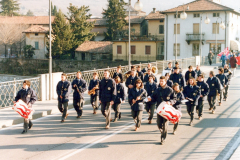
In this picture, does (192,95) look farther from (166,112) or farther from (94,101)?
(94,101)

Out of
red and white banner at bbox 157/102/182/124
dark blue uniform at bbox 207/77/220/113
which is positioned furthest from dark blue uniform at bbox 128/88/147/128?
dark blue uniform at bbox 207/77/220/113

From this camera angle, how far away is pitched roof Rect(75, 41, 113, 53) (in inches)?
2569

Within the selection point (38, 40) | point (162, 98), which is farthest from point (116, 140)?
point (38, 40)

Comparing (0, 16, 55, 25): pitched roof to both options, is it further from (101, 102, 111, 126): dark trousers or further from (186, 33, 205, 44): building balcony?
(101, 102, 111, 126): dark trousers

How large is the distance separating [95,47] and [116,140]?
187 feet

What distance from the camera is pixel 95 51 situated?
65.6 meters

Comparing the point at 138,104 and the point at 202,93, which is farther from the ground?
the point at 202,93

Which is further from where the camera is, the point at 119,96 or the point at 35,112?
the point at 35,112

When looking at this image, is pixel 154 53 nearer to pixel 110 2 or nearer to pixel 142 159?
pixel 110 2

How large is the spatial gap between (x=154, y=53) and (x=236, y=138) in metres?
55.0

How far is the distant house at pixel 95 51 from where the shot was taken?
6588cm

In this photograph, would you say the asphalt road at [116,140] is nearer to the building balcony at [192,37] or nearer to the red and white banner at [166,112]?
the red and white banner at [166,112]

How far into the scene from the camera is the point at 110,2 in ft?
235

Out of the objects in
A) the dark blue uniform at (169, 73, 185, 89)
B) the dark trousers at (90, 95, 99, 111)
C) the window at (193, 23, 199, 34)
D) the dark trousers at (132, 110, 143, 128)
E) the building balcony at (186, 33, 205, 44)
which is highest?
the window at (193, 23, 199, 34)
